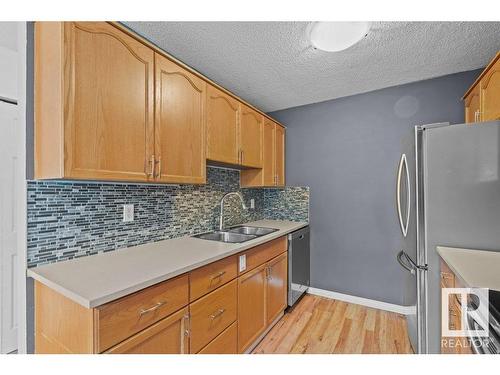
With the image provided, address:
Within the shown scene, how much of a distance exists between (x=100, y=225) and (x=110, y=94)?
2.48ft

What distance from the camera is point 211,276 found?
1.37 metres

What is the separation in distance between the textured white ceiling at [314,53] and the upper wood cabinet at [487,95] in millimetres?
251

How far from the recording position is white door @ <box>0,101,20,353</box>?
1695mm

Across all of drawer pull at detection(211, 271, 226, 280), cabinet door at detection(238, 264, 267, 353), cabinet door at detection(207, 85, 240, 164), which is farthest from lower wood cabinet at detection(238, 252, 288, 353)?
cabinet door at detection(207, 85, 240, 164)

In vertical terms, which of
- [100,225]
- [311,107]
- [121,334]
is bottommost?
[121,334]

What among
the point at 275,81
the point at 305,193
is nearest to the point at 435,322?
the point at 305,193

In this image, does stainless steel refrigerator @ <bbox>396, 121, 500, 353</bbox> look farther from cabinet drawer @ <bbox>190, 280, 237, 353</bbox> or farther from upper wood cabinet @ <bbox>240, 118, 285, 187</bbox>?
upper wood cabinet @ <bbox>240, 118, 285, 187</bbox>

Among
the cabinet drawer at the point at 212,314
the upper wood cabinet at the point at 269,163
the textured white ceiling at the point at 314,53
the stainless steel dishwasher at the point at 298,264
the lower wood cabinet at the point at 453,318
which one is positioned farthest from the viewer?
the upper wood cabinet at the point at 269,163

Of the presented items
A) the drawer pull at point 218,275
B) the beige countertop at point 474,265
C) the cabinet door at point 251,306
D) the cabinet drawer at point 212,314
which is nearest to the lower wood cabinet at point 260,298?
the cabinet door at point 251,306

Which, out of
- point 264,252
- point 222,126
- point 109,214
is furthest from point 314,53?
point 109,214

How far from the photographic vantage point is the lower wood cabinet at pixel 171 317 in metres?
0.92

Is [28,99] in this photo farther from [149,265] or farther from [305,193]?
[305,193]

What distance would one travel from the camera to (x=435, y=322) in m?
1.44

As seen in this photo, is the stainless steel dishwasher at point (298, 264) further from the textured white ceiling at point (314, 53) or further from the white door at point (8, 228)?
the white door at point (8, 228)
